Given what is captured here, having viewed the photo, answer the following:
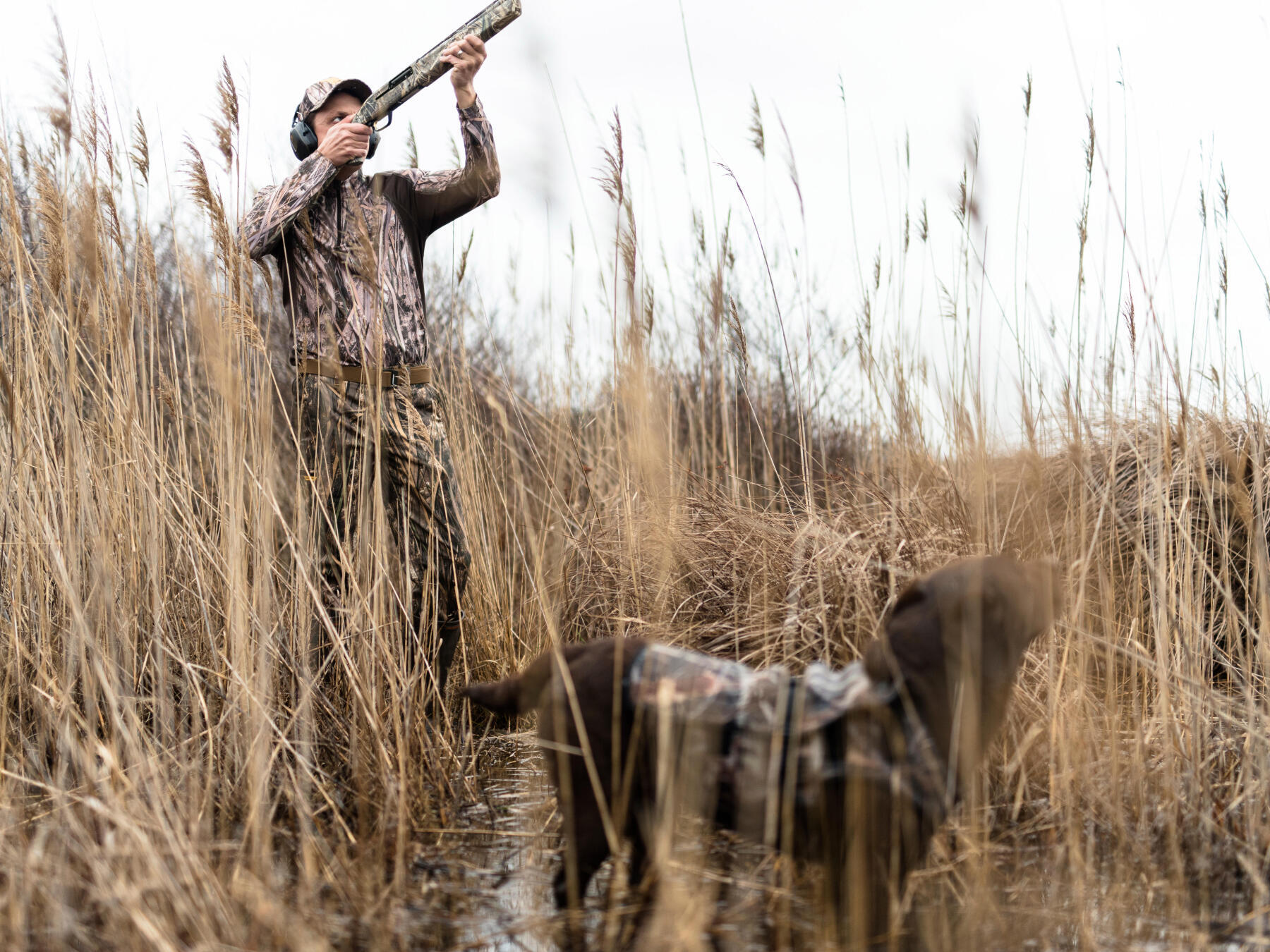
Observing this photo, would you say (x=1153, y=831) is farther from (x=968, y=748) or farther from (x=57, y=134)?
(x=57, y=134)

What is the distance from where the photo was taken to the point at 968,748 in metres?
1.36

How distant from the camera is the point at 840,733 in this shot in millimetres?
1333

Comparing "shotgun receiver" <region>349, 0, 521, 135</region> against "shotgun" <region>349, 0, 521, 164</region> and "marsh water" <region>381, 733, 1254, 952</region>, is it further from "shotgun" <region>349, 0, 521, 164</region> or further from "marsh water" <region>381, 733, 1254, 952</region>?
"marsh water" <region>381, 733, 1254, 952</region>

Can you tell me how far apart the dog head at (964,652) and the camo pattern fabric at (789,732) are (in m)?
0.03

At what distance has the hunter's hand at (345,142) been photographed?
2607mm

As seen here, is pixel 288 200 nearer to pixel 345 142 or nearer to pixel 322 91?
pixel 345 142

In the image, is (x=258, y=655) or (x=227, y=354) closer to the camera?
(x=227, y=354)

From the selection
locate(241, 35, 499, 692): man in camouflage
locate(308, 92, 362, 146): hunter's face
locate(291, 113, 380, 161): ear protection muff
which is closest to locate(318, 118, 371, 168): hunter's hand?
locate(241, 35, 499, 692): man in camouflage

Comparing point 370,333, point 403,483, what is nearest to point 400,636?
point 403,483

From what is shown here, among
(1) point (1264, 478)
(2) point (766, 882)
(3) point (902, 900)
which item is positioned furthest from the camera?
(1) point (1264, 478)

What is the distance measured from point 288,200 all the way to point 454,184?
58cm

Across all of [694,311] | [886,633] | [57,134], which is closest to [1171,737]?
[886,633]

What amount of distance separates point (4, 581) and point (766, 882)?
6.47 ft

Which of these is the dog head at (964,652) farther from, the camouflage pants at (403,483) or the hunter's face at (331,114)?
A: the hunter's face at (331,114)
